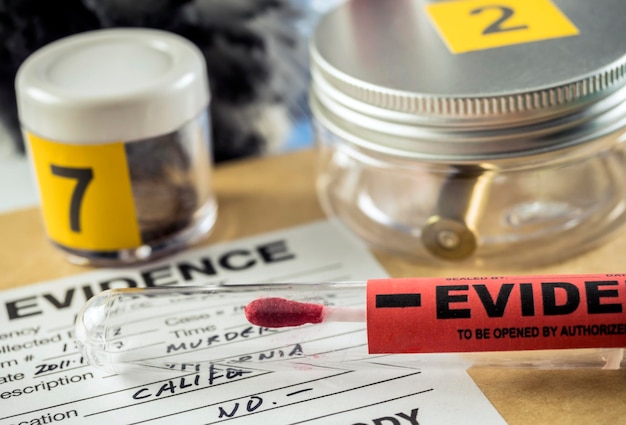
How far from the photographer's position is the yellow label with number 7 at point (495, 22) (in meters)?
0.61

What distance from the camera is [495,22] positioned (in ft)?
2.08

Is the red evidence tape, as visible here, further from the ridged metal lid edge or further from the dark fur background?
Result: the dark fur background

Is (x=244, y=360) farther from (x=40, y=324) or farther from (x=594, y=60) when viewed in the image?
(x=594, y=60)

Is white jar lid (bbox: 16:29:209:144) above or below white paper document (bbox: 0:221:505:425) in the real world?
above

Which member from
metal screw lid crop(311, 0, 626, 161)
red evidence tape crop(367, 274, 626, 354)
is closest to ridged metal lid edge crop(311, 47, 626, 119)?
metal screw lid crop(311, 0, 626, 161)

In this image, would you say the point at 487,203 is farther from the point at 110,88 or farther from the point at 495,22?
the point at 110,88

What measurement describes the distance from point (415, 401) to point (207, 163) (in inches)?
10.6

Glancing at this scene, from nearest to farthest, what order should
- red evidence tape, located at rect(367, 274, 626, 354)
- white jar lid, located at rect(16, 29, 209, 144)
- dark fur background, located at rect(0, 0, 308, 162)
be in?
red evidence tape, located at rect(367, 274, 626, 354), white jar lid, located at rect(16, 29, 209, 144), dark fur background, located at rect(0, 0, 308, 162)

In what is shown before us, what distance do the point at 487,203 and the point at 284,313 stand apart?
20 centimetres

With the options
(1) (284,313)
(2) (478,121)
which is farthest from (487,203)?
(1) (284,313)

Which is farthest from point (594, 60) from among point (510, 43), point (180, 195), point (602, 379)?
point (180, 195)

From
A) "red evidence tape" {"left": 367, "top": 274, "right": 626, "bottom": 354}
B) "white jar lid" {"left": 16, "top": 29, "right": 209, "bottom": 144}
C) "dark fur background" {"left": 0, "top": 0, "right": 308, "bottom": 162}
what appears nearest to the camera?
"red evidence tape" {"left": 367, "top": 274, "right": 626, "bottom": 354}

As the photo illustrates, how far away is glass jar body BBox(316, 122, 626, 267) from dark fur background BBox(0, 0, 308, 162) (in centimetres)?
8

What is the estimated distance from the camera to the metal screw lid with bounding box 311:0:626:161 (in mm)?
563
